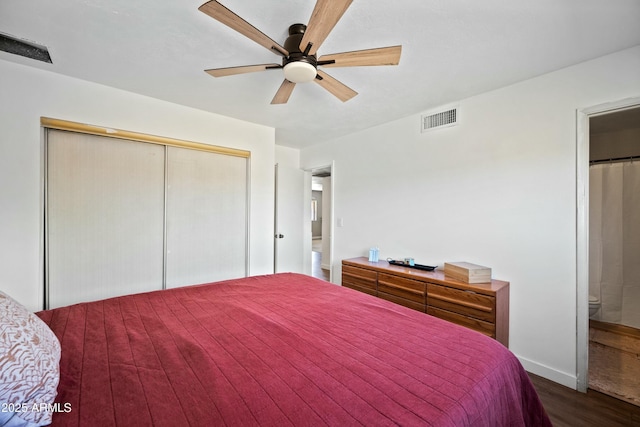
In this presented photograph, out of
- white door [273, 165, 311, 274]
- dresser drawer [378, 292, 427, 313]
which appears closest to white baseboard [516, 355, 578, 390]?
dresser drawer [378, 292, 427, 313]

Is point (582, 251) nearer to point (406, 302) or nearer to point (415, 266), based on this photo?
point (415, 266)

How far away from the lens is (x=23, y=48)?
1.91m

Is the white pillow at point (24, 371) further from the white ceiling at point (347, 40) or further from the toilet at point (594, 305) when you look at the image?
the toilet at point (594, 305)

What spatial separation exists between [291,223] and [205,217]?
1553 mm

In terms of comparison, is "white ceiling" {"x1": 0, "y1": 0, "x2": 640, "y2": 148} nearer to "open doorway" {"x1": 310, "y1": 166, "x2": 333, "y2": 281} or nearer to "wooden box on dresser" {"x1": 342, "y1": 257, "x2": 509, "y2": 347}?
"wooden box on dresser" {"x1": 342, "y1": 257, "x2": 509, "y2": 347}

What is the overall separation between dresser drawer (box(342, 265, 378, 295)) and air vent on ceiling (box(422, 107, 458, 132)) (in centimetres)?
179

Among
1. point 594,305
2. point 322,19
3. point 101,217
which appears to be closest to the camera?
point 322,19

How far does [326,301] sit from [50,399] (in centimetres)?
126

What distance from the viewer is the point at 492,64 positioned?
204cm

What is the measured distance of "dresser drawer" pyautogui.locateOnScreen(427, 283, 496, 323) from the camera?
2.08 meters

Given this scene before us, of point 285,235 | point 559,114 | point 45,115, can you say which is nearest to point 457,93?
point 559,114

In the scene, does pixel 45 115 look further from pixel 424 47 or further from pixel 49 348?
pixel 424 47

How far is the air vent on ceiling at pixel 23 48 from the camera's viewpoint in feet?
5.97

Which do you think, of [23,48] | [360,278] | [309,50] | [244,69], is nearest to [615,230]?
[360,278]
